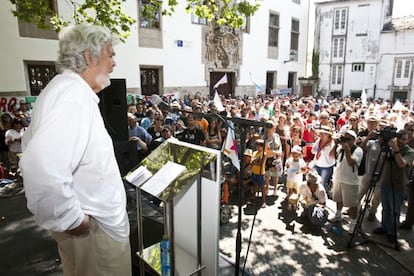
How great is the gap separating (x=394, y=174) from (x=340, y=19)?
964 inches

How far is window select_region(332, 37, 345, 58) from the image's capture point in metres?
23.8

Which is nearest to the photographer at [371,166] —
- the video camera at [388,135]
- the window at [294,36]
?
the video camera at [388,135]

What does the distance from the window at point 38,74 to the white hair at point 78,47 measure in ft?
33.5

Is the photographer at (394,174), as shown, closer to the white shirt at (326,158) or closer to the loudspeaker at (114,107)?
the white shirt at (326,158)

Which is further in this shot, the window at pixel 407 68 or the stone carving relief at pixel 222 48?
the window at pixel 407 68

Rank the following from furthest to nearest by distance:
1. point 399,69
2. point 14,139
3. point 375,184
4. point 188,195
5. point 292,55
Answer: point 399,69 → point 292,55 → point 14,139 → point 375,184 → point 188,195

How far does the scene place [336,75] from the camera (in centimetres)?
2427

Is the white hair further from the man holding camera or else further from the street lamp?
the street lamp

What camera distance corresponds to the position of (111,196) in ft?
5.03

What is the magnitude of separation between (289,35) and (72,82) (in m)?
21.3

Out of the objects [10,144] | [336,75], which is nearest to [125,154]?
[10,144]

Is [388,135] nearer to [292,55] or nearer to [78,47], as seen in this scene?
[78,47]

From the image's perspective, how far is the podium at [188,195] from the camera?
184 centimetres

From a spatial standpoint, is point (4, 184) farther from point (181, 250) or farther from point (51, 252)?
point (181, 250)
